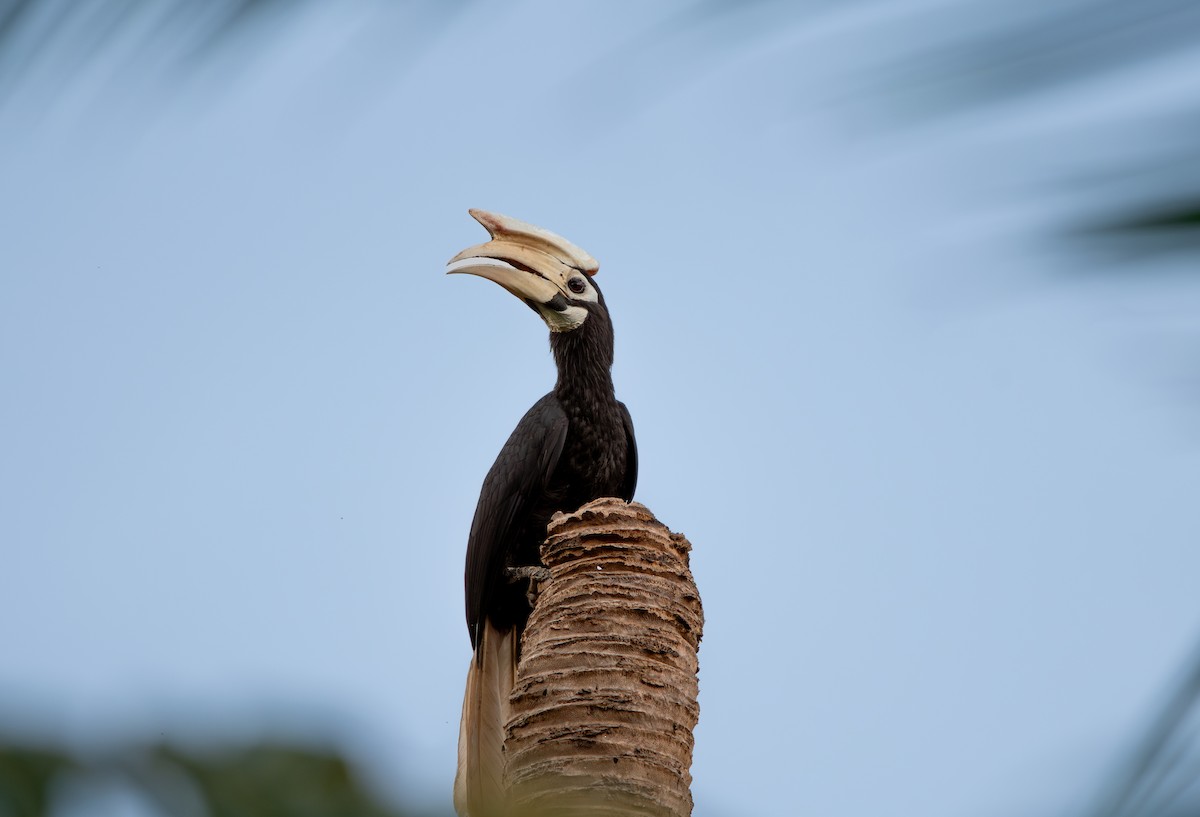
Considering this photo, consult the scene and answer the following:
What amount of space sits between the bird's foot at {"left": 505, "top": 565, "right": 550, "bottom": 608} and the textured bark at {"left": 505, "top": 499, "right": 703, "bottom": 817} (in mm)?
581

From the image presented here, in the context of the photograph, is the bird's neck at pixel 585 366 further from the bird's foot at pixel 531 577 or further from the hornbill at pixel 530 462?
the bird's foot at pixel 531 577

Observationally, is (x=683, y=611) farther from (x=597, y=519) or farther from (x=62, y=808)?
(x=62, y=808)

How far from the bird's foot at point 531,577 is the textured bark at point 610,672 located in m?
0.58

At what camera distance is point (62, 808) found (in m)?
0.67

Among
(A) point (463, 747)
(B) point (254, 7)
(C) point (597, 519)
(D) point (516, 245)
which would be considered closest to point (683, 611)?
(C) point (597, 519)

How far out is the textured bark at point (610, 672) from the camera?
379cm

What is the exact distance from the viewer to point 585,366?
6.84 m

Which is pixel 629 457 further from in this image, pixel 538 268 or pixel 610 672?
pixel 610 672

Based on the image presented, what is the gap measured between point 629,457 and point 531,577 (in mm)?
1574

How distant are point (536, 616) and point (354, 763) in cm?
361

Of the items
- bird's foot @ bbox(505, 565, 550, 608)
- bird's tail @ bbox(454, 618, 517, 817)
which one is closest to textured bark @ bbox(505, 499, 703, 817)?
bird's foot @ bbox(505, 565, 550, 608)

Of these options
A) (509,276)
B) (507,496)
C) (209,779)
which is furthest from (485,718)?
(209,779)

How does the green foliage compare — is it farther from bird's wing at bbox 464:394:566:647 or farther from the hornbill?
bird's wing at bbox 464:394:566:647

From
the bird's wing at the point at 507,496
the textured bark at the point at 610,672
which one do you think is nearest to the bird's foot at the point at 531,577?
the bird's wing at the point at 507,496
